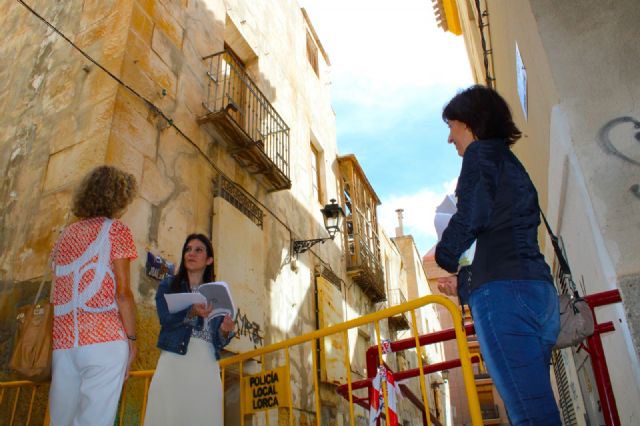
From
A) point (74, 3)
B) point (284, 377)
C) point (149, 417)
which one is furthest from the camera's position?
point (74, 3)

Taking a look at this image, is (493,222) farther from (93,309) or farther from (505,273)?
(93,309)

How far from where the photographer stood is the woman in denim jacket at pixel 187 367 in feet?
8.91

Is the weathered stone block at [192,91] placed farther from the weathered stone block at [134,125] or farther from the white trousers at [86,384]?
the white trousers at [86,384]

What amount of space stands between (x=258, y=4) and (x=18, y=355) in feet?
28.5

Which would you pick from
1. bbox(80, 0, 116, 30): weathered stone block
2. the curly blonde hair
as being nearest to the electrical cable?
bbox(80, 0, 116, 30): weathered stone block

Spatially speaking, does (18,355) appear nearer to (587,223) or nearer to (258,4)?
(587,223)

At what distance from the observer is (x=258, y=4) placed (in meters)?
9.78

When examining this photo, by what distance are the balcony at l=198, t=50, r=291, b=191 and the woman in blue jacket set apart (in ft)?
16.8

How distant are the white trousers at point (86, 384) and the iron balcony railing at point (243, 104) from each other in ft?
14.9

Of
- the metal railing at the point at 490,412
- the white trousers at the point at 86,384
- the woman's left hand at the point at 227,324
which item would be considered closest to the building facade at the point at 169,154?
the woman's left hand at the point at 227,324

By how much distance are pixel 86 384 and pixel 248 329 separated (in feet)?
13.9

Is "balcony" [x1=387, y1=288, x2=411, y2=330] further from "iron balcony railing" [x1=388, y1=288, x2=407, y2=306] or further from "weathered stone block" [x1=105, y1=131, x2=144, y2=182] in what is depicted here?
"weathered stone block" [x1=105, y1=131, x2=144, y2=182]

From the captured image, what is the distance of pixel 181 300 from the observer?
2.83m

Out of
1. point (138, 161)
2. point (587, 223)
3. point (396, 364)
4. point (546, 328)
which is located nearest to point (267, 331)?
point (138, 161)
